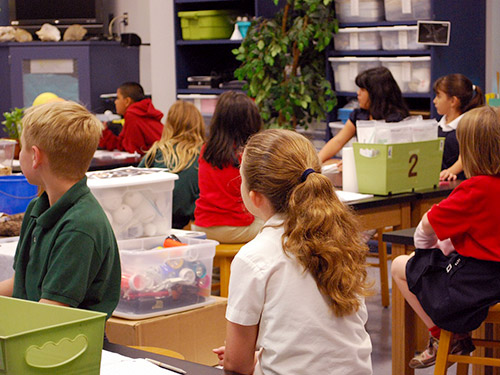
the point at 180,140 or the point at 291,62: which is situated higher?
the point at 291,62

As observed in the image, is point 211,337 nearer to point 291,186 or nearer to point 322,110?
point 291,186

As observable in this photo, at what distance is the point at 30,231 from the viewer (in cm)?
190

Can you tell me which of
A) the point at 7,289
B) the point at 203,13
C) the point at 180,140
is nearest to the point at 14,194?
the point at 7,289

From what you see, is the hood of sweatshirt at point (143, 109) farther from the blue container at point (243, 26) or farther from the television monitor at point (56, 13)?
the television monitor at point (56, 13)

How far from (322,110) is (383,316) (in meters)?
1.83

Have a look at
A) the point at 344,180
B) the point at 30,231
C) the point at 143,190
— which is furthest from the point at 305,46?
the point at 30,231

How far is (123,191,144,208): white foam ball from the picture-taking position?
9.16ft

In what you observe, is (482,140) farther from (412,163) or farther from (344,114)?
(344,114)

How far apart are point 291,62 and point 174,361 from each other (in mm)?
4167

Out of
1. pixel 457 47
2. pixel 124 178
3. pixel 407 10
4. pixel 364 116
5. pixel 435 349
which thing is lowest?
pixel 435 349

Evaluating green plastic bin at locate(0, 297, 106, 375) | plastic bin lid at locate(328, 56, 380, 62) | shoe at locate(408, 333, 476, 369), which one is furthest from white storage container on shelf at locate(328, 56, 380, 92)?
green plastic bin at locate(0, 297, 106, 375)

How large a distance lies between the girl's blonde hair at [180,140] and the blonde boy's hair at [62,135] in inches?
85.5

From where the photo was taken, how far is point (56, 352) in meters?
1.28

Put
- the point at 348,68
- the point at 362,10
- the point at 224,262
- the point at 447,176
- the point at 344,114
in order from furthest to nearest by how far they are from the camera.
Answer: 1. the point at 344,114
2. the point at 348,68
3. the point at 362,10
4. the point at 447,176
5. the point at 224,262
